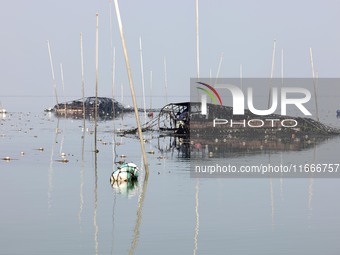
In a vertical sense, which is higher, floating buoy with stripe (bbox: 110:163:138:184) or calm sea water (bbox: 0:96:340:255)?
floating buoy with stripe (bbox: 110:163:138:184)

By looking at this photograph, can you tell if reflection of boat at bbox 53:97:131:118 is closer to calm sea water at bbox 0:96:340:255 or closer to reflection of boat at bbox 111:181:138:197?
calm sea water at bbox 0:96:340:255

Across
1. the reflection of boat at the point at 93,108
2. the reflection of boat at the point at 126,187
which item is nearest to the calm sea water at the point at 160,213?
the reflection of boat at the point at 126,187

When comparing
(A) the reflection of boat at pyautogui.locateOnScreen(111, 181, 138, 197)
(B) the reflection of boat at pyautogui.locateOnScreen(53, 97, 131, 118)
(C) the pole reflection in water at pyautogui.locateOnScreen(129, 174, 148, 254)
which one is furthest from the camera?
(B) the reflection of boat at pyautogui.locateOnScreen(53, 97, 131, 118)

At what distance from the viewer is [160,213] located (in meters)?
36.3

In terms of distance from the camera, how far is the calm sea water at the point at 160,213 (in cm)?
2923

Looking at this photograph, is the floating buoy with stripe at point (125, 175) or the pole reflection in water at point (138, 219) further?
the floating buoy with stripe at point (125, 175)

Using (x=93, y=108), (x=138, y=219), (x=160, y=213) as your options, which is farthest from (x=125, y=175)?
(x=93, y=108)

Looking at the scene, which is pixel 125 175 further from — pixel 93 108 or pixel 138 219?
pixel 93 108

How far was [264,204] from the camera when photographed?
130 ft

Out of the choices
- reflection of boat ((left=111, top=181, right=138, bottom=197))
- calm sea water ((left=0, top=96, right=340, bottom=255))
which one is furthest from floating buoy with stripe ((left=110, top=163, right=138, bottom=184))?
calm sea water ((left=0, top=96, right=340, bottom=255))

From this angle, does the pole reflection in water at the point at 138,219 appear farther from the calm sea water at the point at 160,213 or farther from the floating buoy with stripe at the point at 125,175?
the floating buoy with stripe at the point at 125,175

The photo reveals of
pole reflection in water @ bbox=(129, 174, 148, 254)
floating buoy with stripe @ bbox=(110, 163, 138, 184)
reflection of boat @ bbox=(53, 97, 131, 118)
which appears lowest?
pole reflection in water @ bbox=(129, 174, 148, 254)

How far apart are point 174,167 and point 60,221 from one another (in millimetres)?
22915

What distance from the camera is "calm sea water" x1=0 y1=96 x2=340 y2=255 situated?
29.2 meters
